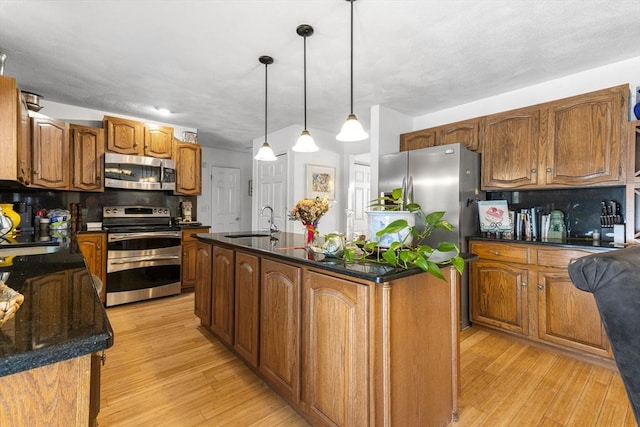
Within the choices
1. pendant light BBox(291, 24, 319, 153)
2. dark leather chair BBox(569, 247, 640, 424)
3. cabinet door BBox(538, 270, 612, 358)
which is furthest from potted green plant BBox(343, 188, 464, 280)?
cabinet door BBox(538, 270, 612, 358)

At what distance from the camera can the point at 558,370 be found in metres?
2.16

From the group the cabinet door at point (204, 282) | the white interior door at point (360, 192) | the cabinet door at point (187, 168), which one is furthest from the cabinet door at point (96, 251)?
the white interior door at point (360, 192)

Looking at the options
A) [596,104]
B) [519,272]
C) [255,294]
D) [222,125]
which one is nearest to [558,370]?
[519,272]

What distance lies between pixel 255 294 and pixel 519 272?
85.4 inches

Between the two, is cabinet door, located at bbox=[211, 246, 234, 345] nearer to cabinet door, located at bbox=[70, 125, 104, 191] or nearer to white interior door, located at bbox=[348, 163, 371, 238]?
cabinet door, located at bbox=[70, 125, 104, 191]

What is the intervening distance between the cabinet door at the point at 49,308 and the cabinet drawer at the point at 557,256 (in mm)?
2882

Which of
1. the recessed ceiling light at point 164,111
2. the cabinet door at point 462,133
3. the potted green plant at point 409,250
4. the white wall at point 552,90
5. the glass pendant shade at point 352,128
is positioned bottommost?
the potted green plant at point 409,250

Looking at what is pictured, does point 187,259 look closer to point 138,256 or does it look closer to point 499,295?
point 138,256

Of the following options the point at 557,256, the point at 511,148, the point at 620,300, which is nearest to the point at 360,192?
the point at 511,148

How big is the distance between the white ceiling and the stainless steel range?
1.41 m

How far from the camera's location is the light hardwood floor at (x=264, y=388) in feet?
5.41

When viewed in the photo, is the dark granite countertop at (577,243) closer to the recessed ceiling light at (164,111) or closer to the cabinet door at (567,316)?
the cabinet door at (567,316)

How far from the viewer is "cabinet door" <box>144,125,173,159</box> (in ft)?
12.6

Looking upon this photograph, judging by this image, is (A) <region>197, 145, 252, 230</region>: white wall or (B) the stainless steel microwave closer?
(B) the stainless steel microwave
